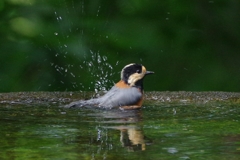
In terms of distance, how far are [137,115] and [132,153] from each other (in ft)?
6.42

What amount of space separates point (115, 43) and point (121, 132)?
14.1 feet

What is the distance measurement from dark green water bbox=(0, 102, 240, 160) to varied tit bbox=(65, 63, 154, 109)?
0.71 ft

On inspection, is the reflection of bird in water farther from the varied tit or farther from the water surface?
the varied tit

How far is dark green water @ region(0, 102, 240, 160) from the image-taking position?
392 cm

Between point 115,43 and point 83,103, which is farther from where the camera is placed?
point 115,43

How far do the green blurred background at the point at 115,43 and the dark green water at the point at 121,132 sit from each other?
2477 mm

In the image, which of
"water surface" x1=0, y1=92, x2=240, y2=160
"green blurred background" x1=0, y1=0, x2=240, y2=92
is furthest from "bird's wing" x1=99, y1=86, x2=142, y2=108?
"green blurred background" x1=0, y1=0, x2=240, y2=92

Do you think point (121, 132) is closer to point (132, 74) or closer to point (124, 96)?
point (124, 96)

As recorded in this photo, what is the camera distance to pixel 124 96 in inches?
264

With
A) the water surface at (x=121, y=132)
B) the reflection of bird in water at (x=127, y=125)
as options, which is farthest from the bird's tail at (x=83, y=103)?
the reflection of bird in water at (x=127, y=125)

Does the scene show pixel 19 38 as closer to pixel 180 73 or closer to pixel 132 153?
pixel 180 73

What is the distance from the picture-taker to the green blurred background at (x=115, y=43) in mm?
8789

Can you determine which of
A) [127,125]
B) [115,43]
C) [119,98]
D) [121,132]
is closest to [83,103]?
[119,98]

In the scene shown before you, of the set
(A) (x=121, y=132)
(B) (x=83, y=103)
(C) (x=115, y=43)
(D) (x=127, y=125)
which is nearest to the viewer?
(A) (x=121, y=132)
